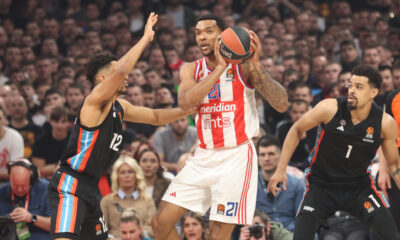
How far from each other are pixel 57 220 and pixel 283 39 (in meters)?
8.07

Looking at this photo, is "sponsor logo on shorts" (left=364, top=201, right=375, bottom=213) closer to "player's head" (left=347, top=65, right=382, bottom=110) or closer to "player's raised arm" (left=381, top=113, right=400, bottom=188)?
"player's raised arm" (left=381, top=113, right=400, bottom=188)

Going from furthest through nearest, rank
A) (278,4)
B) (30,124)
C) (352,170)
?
(278,4) < (30,124) < (352,170)

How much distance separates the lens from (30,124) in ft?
29.6

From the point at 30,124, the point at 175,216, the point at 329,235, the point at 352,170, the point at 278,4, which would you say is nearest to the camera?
the point at 175,216

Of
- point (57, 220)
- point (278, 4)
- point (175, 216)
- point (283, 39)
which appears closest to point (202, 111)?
point (175, 216)

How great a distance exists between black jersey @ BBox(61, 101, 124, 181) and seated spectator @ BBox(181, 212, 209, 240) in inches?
75.6

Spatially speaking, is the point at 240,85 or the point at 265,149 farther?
the point at 265,149

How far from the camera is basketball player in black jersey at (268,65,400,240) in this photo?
5.39 metres

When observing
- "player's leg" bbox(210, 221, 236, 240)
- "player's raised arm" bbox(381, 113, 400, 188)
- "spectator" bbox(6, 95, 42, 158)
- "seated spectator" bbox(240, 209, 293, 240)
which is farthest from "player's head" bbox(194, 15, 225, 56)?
"spectator" bbox(6, 95, 42, 158)

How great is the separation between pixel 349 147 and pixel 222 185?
1.24 meters

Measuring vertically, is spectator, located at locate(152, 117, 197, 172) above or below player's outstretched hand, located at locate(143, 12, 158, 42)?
below

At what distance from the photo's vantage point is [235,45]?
473 centimetres

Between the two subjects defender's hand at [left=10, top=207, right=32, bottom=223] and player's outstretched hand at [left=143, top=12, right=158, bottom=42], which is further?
defender's hand at [left=10, top=207, right=32, bottom=223]

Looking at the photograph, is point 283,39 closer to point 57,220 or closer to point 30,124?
point 30,124
